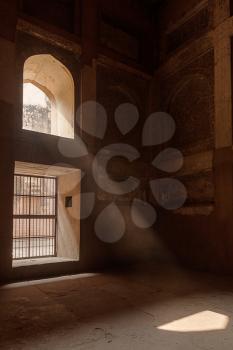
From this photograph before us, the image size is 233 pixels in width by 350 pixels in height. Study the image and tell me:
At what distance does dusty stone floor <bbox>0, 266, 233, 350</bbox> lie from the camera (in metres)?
2.99

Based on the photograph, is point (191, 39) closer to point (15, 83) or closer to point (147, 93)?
point (147, 93)

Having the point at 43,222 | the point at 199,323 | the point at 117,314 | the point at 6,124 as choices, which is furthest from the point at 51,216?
the point at 199,323

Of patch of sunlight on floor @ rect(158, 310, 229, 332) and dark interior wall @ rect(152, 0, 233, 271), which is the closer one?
patch of sunlight on floor @ rect(158, 310, 229, 332)

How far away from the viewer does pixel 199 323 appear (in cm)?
347

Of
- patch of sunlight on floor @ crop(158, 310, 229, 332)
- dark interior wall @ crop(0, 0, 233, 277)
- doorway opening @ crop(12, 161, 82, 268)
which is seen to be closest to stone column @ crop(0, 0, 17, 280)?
dark interior wall @ crop(0, 0, 233, 277)

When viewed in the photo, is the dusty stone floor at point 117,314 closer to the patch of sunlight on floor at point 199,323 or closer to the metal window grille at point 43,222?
the patch of sunlight on floor at point 199,323

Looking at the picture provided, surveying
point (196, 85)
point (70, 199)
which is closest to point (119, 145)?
point (70, 199)

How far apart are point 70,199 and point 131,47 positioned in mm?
4649

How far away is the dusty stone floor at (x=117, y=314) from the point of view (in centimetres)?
299

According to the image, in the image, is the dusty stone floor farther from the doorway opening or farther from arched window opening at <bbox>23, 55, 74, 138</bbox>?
arched window opening at <bbox>23, 55, 74, 138</bbox>

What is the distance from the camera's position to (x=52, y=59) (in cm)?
682

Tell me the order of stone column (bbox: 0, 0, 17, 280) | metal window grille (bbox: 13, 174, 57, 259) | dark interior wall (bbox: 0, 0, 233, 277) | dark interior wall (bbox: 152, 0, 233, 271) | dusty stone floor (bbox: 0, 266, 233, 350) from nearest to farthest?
dusty stone floor (bbox: 0, 266, 233, 350)
stone column (bbox: 0, 0, 17, 280)
dark interior wall (bbox: 0, 0, 233, 277)
dark interior wall (bbox: 152, 0, 233, 271)
metal window grille (bbox: 13, 174, 57, 259)

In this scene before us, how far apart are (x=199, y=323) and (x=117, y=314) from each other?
99 centimetres

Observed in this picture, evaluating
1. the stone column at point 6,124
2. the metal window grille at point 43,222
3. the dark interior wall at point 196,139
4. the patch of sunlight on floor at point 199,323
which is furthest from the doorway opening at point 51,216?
the patch of sunlight on floor at point 199,323
